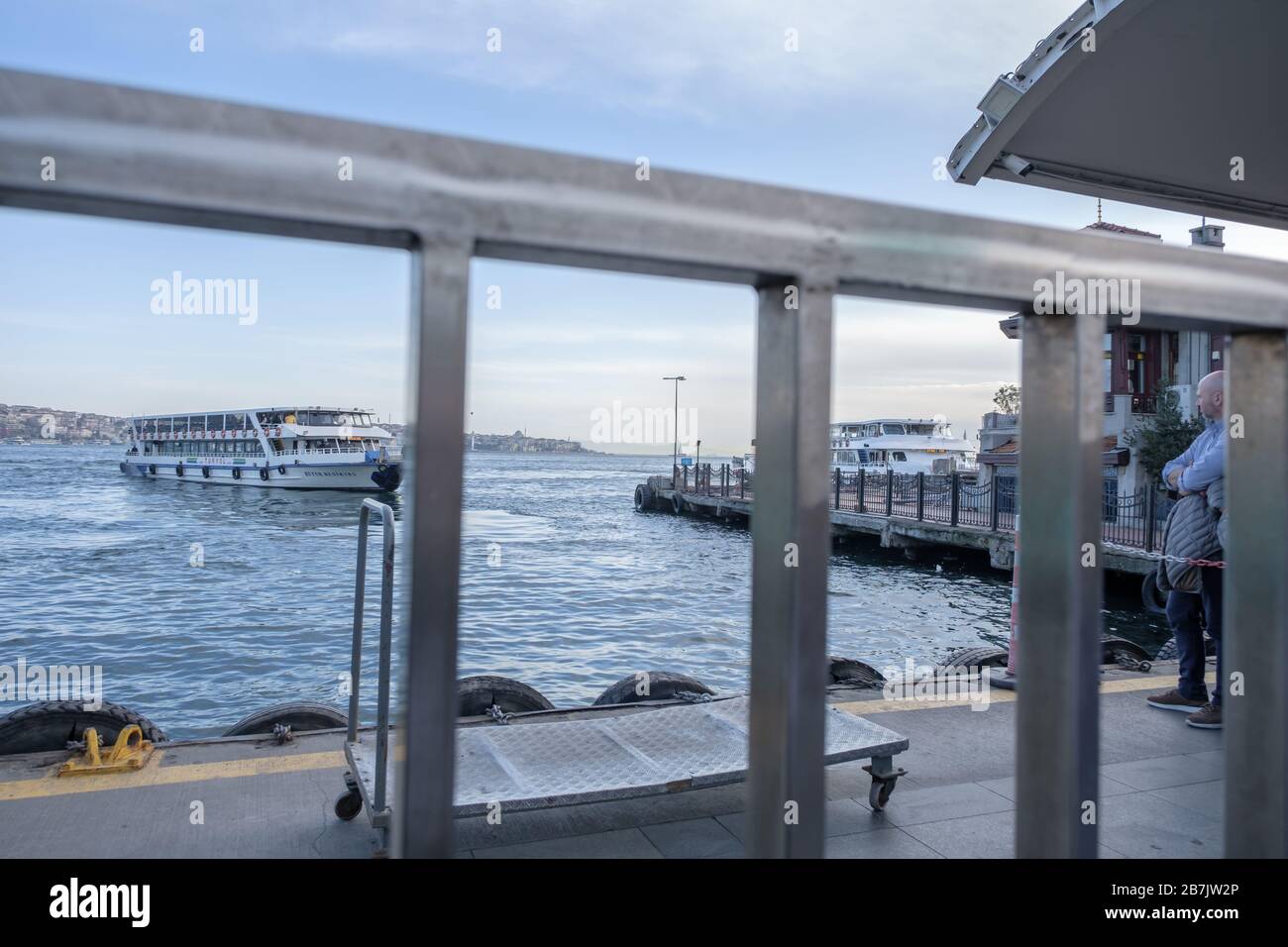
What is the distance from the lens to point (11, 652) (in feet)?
48.9

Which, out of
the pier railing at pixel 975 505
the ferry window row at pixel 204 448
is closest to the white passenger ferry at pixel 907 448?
the pier railing at pixel 975 505

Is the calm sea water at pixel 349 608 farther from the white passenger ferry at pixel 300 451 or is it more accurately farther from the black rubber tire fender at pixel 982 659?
the white passenger ferry at pixel 300 451

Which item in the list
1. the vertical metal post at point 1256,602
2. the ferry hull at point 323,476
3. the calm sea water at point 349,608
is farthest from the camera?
the ferry hull at point 323,476

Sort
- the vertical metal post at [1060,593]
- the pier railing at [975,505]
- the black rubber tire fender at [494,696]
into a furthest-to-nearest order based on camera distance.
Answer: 1. the pier railing at [975,505]
2. the black rubber tire fender at [494,696]
3. the vertical metal post at [1060,593]

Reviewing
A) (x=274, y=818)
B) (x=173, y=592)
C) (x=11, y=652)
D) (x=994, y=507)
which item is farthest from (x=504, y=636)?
(x=994, y=507)

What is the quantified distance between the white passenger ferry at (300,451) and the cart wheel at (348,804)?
4643cm

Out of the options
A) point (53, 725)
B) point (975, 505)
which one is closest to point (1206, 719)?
point (53, 725)

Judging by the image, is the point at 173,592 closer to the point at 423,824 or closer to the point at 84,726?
the point at 84,726

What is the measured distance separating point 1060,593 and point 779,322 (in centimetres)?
46

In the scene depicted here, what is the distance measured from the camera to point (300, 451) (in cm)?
5006

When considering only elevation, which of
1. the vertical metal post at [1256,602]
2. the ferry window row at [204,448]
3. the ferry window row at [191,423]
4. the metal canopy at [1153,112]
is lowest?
the vertical metal post at [1256,602]

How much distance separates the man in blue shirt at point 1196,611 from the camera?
474 cm

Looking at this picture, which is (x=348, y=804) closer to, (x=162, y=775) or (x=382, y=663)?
(x=382, y=663)
